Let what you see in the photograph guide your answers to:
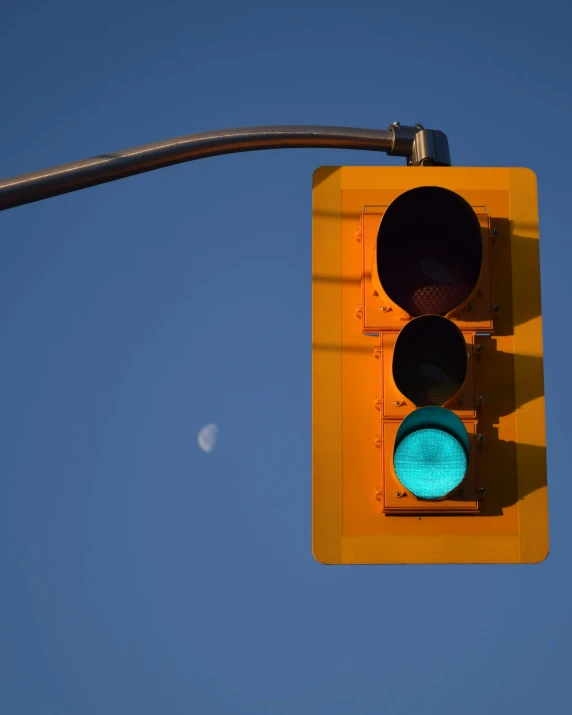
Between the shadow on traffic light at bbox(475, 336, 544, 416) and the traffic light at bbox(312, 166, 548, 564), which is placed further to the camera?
the shadow on traffic light at bbox(475, 336, 544, 416)

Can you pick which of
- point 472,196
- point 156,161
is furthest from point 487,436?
point 156,161

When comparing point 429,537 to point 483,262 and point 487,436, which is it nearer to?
point 487,436

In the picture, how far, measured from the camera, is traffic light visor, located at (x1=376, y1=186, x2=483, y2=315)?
466 centimetres

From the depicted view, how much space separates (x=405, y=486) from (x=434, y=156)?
5.36 ft

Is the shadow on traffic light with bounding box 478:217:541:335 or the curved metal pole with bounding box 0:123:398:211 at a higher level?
the curved metal pole with bounding box 0:123:398:211

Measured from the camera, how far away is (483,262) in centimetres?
482

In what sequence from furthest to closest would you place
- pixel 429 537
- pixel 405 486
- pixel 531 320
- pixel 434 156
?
pixel 434 156
pixel 531 320
pixel 429 537
pixel 405 486

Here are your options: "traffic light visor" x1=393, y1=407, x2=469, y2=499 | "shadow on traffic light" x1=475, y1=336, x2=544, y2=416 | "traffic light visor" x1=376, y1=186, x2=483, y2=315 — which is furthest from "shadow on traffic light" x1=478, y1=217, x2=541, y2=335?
"traffic light visor" x1=393, y1=407, x2=469, y2=499

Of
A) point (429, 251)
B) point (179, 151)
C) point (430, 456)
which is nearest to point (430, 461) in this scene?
point (430, 456)

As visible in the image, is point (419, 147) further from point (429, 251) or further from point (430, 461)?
point (430, 461)

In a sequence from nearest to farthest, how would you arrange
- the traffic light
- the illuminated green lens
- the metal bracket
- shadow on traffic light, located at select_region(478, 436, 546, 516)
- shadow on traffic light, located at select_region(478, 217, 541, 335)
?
the illuminated green lens < the traffic light < shadow on traffic light, located at select_region(478, 436, 546, 516) < shadow on traffic light, located at select_region(478, 217, 541, 335) < the metal bracket

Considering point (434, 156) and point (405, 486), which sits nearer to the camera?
point (405, 486)

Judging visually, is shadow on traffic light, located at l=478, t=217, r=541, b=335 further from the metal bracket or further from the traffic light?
the metal bracket

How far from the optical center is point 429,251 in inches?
188
